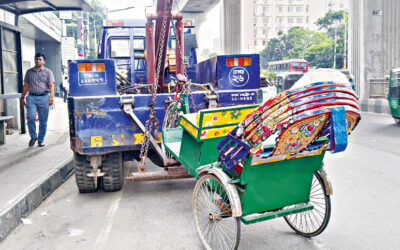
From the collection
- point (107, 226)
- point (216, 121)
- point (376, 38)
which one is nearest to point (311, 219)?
point (216, 121)

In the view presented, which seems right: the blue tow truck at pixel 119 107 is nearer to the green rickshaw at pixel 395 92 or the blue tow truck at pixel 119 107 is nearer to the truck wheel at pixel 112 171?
the truck wheel at pixel 112 171

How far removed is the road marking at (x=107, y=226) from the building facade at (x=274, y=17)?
102 metres

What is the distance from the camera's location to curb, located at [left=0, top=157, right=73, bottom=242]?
4.53 meters

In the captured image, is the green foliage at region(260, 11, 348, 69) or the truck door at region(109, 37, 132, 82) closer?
the truck door at region(109, 37, 132, 82)

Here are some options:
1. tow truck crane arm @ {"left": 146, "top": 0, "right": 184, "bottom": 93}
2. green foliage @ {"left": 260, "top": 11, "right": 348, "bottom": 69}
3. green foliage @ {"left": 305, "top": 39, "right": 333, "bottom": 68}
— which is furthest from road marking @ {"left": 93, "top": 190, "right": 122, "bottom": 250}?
green foliage @ {"left": 305, "top": 39, "right": 333, "bottom": 68}

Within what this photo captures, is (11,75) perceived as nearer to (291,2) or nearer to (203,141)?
(203,141)

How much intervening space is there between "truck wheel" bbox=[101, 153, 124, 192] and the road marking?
192 millimetres

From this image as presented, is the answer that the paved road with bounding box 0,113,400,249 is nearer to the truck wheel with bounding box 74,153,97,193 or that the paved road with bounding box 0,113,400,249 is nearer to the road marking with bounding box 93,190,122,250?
the road marking with bounding box 93,190,122,250

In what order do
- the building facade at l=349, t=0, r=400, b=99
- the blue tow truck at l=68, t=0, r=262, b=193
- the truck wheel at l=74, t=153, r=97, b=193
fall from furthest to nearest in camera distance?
the building facade at l=349, t=0, r=400, b=99, the truck wheel at l=74, t=153, r=97, b=193, the blue tow truck at l=68, t=0, r=262, b=193

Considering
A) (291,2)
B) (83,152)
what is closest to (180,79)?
(83,152)

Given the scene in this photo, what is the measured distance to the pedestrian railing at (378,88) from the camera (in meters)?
20.4

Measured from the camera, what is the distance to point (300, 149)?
3.33 m

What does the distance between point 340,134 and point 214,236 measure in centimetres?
160

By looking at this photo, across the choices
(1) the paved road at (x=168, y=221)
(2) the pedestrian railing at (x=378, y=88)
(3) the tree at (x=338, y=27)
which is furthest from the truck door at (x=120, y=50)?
(3) the tree at (x=338, y=27)
